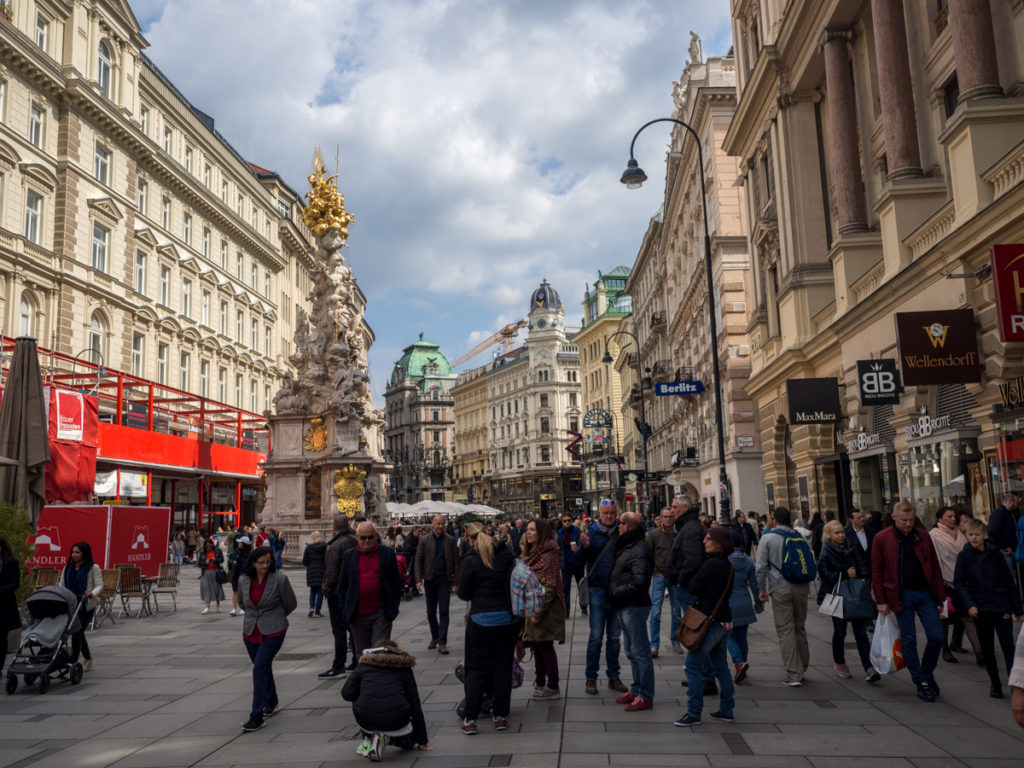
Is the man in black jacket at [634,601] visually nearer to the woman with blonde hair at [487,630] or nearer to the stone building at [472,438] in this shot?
the woman with blonde hair at [487,630]

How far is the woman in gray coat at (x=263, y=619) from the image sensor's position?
25.7ft

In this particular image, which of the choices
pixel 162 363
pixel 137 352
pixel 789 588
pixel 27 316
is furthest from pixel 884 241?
pixel 162 363

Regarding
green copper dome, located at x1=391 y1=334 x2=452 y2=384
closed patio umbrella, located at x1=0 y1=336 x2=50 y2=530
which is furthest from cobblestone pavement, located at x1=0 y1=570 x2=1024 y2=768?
green copper dome, located at x1=391 y1=334 x2=452 y2=384

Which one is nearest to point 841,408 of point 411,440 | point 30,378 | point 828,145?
→ point 828,145

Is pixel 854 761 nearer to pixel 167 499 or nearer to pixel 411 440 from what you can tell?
pixel 167 499

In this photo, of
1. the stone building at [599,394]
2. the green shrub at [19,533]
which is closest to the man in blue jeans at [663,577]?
the green shrub at [19,533]

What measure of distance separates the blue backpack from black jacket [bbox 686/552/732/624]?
69.3 inches

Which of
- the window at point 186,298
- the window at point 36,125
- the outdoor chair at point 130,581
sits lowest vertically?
the outdoor chair at point 130,581

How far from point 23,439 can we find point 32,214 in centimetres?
2380

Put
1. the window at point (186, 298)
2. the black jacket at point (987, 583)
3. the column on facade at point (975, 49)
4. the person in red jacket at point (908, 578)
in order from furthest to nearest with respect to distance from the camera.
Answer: the window at point (186, 298) → the column on facade at point (975, 49) → the person in red jacket at point (908, 578) → the black jacket at point (987, 583)

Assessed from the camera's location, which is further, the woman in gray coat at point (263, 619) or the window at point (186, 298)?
the window at point (186, 298)

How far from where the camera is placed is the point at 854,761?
629 cm

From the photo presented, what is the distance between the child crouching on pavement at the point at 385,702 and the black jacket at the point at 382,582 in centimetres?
206

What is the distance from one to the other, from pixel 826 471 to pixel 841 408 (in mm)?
2171
